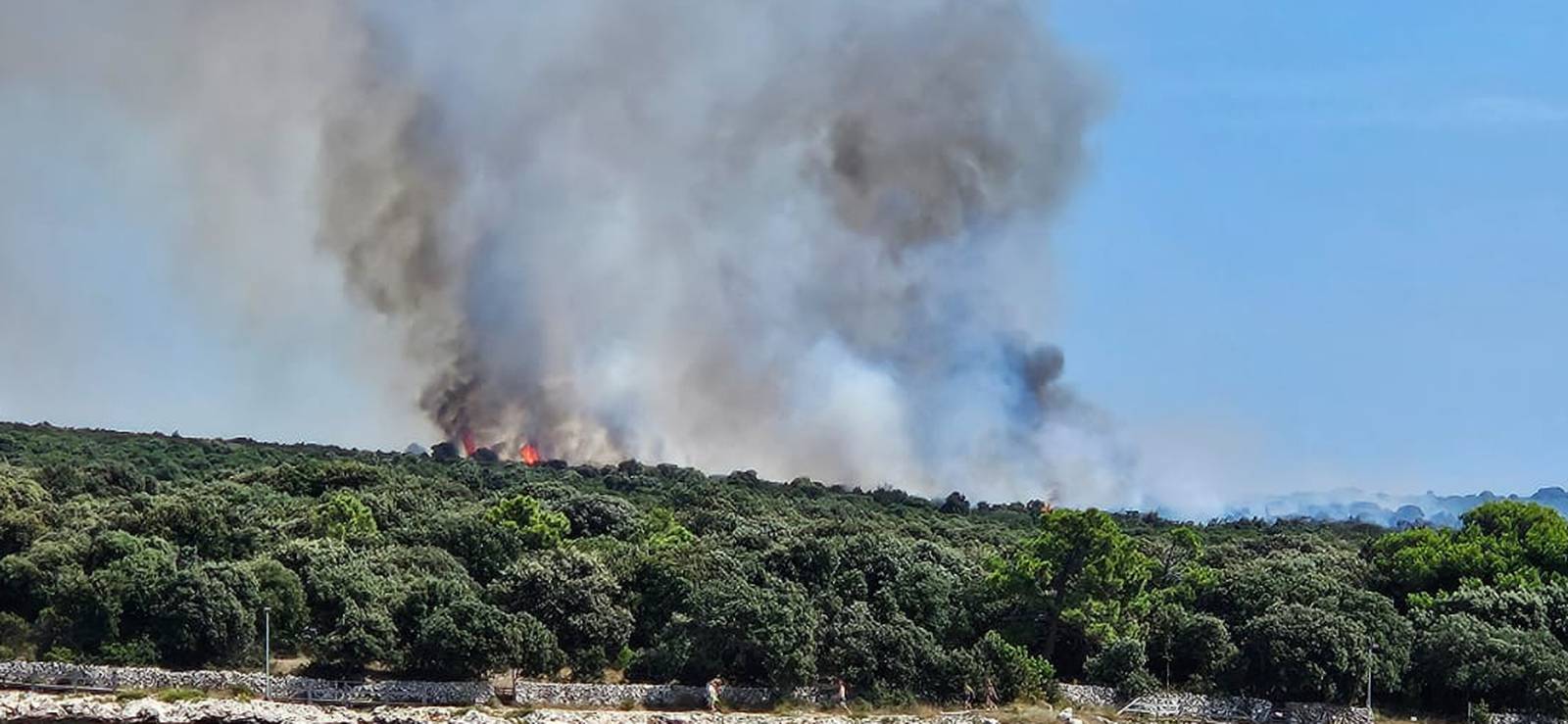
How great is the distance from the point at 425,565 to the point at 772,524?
2747 centimetres

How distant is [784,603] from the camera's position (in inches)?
2596

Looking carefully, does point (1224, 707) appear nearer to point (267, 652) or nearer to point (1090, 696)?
point (1090, 696)

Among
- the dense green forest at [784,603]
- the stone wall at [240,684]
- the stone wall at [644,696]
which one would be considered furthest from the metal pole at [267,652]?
the stone wall at [644,696]

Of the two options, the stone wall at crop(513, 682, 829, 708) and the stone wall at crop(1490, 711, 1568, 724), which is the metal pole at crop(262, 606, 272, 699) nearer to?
the stone wall at crop(513, 682, 829, 708)

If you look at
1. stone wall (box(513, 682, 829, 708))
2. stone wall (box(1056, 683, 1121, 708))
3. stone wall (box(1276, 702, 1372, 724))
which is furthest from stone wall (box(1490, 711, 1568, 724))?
stone wall (box(513, 682, 829, 708))

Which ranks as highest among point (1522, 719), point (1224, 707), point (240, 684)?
point (240, 684)

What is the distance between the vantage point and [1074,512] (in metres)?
71.7

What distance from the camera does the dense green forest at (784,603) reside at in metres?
63.5

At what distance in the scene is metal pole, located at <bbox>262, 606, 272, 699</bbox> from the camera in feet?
198

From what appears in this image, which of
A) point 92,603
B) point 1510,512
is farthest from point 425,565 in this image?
point 1510,512

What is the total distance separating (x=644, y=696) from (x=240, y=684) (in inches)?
527

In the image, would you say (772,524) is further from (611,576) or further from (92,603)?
(92,603)

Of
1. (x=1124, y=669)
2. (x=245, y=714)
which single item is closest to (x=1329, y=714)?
(x=1124, y=669)

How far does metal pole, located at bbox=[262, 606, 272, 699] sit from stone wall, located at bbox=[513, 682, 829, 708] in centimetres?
805
